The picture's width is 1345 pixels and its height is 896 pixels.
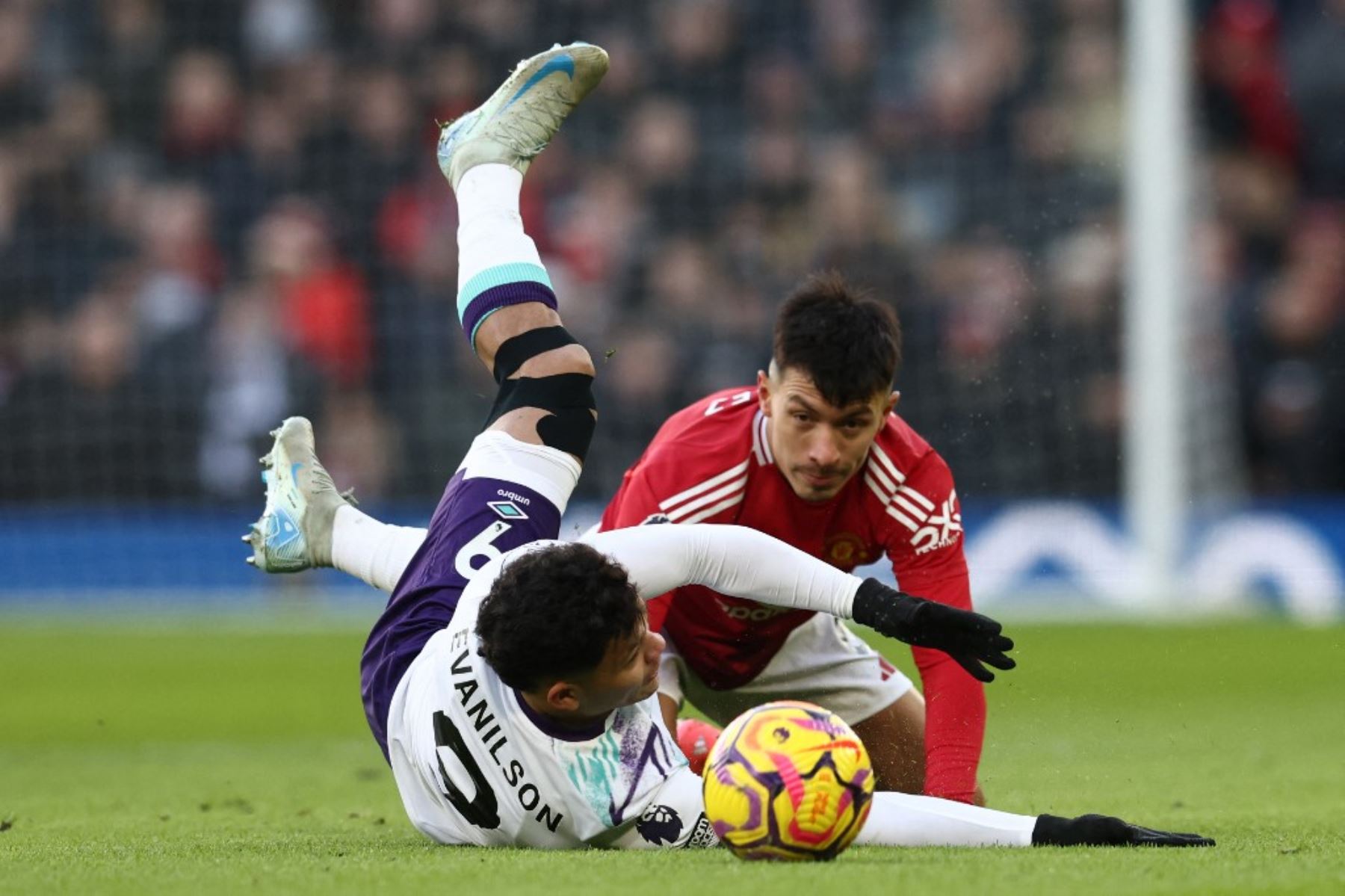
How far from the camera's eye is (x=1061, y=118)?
13898mm

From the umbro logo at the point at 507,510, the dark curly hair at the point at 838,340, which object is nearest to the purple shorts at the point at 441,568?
the umbro logo at the point at 507,510

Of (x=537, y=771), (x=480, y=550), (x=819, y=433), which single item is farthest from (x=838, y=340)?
(x=537, y=771)

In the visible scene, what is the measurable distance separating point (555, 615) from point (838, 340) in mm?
1429

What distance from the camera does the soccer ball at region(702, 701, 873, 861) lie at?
453 centimetres

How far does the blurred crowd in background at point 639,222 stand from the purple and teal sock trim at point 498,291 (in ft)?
22.3

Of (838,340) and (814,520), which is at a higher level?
(838,340)

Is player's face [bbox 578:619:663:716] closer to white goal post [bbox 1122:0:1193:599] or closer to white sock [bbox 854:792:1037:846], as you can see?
white sock [bbox 854:792:1037:846]

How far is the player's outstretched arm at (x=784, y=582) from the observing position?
5.01 meters

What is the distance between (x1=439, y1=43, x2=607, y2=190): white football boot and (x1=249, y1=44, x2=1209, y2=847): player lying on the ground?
2.33 feet

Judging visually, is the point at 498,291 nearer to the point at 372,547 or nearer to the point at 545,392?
the point at 545,392

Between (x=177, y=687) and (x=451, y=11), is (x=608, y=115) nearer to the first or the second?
(x=451, y=11)

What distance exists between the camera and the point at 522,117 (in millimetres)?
6887

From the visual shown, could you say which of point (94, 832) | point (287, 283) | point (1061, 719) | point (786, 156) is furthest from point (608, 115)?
point (94, 832)

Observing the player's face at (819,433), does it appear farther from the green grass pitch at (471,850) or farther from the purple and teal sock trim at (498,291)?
the green grass pitch at (471,850)
